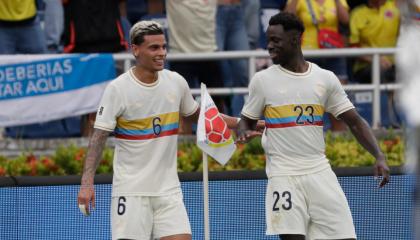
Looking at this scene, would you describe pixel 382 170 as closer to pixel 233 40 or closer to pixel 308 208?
pixel 308 208

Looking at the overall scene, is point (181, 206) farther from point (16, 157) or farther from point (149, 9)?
point (149, 9)

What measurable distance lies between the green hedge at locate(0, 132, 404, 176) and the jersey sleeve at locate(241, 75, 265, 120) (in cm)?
319

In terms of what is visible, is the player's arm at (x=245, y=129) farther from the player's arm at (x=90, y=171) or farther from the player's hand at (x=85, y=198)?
the player's hand at (x=85, y=198)

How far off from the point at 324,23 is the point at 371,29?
2.44 feet

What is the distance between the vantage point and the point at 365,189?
811cm

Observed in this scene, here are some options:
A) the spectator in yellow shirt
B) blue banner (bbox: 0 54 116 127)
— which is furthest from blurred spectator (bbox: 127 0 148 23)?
the spectator in yellow shirt

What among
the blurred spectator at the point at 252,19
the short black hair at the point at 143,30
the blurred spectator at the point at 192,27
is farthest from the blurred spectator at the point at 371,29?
the short black hair at the point at 143,30

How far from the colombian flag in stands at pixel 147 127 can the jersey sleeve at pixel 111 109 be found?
0.08m

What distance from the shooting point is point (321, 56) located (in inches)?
467

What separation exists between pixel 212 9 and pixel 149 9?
0.97 metres

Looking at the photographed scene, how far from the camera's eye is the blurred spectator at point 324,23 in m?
12.2

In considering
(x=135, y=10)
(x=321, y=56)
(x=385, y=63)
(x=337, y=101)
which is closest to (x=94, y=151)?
(x=337, y=101)

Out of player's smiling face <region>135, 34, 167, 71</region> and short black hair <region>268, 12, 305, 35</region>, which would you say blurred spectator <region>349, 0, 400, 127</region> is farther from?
player's smiling face <region>135, 34, 167, 71</region>

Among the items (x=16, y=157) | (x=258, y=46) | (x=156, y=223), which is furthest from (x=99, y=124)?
(x=258, y=46)
